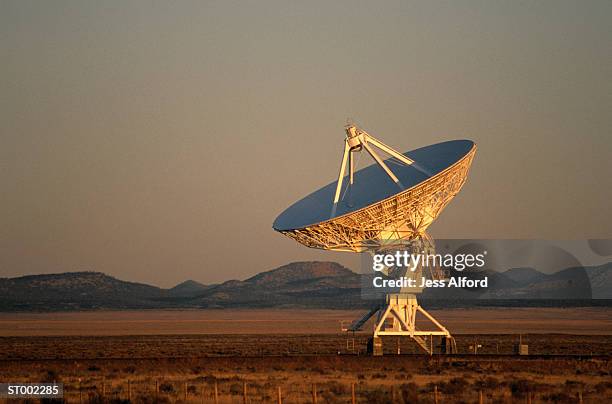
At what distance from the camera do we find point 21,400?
37.7m

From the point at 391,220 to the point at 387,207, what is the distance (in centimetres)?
170

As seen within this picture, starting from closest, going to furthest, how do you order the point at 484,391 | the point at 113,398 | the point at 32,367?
the point at 113,398, the point at 484,391, the point at 32,367

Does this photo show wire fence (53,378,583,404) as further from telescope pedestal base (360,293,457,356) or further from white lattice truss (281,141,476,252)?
telescope pedestal base (360,293,457,356)

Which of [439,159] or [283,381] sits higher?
[439,159]

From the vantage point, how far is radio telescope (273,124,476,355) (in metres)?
52.8

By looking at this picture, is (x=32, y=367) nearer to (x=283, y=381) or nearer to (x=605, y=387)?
(x=283, y=381)

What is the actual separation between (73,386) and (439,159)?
68.9ft

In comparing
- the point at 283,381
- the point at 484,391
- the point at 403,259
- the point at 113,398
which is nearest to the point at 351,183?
the point at 403,259

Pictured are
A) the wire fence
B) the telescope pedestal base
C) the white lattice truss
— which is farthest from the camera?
the telescope pedestal base

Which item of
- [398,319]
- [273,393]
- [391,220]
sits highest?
[391,220]

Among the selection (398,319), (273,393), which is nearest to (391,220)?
(398,319)

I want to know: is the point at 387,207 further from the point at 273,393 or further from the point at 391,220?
the point at 273,393

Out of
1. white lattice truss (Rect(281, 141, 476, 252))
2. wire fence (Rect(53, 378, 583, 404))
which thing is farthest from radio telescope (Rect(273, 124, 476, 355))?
wire fence (Rect(53, 378, 583, 404))

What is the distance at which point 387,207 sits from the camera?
52.8 m
